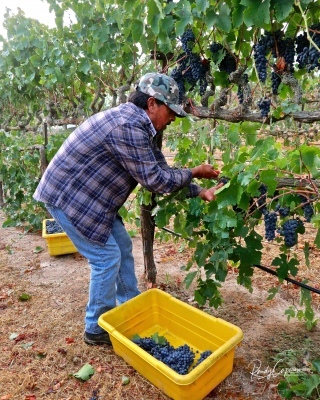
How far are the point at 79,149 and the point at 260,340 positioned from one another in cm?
196

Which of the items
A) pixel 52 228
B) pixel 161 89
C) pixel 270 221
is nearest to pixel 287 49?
pixel 161 89

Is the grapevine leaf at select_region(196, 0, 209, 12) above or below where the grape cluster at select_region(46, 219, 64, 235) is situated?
above

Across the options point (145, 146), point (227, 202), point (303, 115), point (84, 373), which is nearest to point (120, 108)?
point (145, 146)

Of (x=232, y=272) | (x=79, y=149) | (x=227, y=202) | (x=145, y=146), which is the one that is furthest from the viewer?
(x=232, y=272)

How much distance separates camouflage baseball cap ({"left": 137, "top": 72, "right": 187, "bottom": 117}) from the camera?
2240 mm

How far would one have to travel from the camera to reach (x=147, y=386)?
7.64 feet

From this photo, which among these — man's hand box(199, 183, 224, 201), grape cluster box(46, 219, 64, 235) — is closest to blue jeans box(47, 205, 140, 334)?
man's hand box(199, 183, 224, 201)

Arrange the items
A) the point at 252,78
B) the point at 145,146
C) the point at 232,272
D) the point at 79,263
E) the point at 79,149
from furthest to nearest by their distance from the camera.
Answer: the point at 79,263 → the point at 232,272 → the point at 252,78 → the point at 79,149 → the point at 145,146

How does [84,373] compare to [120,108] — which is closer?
[120,108]

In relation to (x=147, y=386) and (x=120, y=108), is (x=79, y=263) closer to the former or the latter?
(x=147, y=386)

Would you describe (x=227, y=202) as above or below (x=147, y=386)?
above

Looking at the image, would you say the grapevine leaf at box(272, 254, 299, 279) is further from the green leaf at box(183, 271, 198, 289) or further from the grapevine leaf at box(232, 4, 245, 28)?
the grapevine leaf at box(232, 4, 245, 28)

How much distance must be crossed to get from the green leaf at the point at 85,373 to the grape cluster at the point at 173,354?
0.37m

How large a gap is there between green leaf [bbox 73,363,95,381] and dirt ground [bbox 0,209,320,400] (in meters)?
0.03
